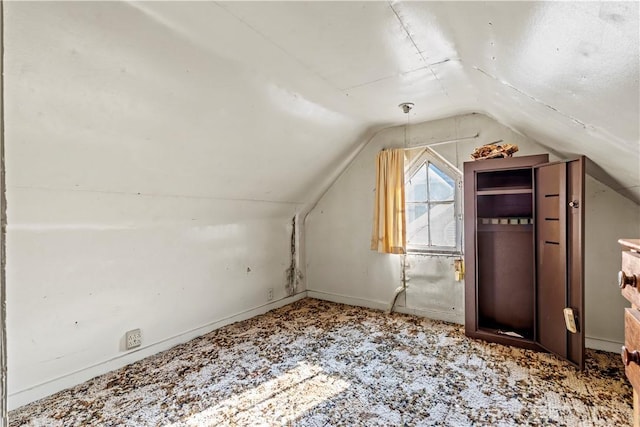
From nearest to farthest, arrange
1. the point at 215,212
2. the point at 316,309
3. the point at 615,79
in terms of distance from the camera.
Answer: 1. the point at 615,79
2. the point at 215,212
3. the point at 316,309

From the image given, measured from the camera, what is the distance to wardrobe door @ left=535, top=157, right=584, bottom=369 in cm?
212

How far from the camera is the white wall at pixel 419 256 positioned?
255 centimetres

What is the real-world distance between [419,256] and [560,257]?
133 cm

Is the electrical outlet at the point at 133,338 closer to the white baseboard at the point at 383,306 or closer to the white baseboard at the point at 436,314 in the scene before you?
the white baseboard at the point at 383,306

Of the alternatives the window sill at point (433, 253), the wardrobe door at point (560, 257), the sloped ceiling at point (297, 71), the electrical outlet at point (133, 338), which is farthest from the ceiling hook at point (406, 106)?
the electrical outlet at point (133, 338)

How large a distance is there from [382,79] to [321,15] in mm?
879

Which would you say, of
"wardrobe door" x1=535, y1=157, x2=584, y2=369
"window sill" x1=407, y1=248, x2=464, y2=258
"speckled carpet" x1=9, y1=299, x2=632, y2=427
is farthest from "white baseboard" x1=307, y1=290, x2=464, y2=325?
"wardrobe door" x1=535, y1=157, x2=584, y2=369

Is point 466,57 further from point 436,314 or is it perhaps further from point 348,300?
point 348,300

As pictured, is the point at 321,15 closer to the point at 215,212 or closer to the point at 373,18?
the point at 373,18

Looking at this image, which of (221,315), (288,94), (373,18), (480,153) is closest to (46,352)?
(221,315)

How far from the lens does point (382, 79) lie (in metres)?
2.25

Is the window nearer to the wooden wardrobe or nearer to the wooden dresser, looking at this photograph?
the wooden wardrobe

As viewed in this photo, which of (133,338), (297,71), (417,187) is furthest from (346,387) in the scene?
(417,187)

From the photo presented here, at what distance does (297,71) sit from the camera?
205 centimetres
